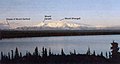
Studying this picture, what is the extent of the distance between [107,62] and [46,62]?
4.91 ft

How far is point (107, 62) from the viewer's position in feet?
29.9

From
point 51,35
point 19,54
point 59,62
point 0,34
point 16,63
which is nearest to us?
point 16,63

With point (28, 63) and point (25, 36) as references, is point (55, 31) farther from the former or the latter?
point (28, 63)

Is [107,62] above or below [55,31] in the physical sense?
below

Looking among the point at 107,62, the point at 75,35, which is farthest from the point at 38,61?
the point at 75,35

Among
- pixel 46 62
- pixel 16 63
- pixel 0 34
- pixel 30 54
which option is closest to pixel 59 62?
pixel 46 62

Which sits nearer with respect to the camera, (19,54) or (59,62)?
(59,62)

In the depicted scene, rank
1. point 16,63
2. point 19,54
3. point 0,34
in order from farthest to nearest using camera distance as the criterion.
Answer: point 19,54 < point 0,34 < point 16,63

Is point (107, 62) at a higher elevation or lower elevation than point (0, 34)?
lower

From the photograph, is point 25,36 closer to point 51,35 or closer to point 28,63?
point 51,35

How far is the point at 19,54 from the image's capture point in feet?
33.5

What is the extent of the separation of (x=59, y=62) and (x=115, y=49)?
4.76ft

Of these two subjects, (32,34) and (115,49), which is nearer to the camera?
(115,49)

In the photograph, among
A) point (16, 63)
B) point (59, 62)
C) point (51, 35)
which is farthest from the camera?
point (51, 35)
